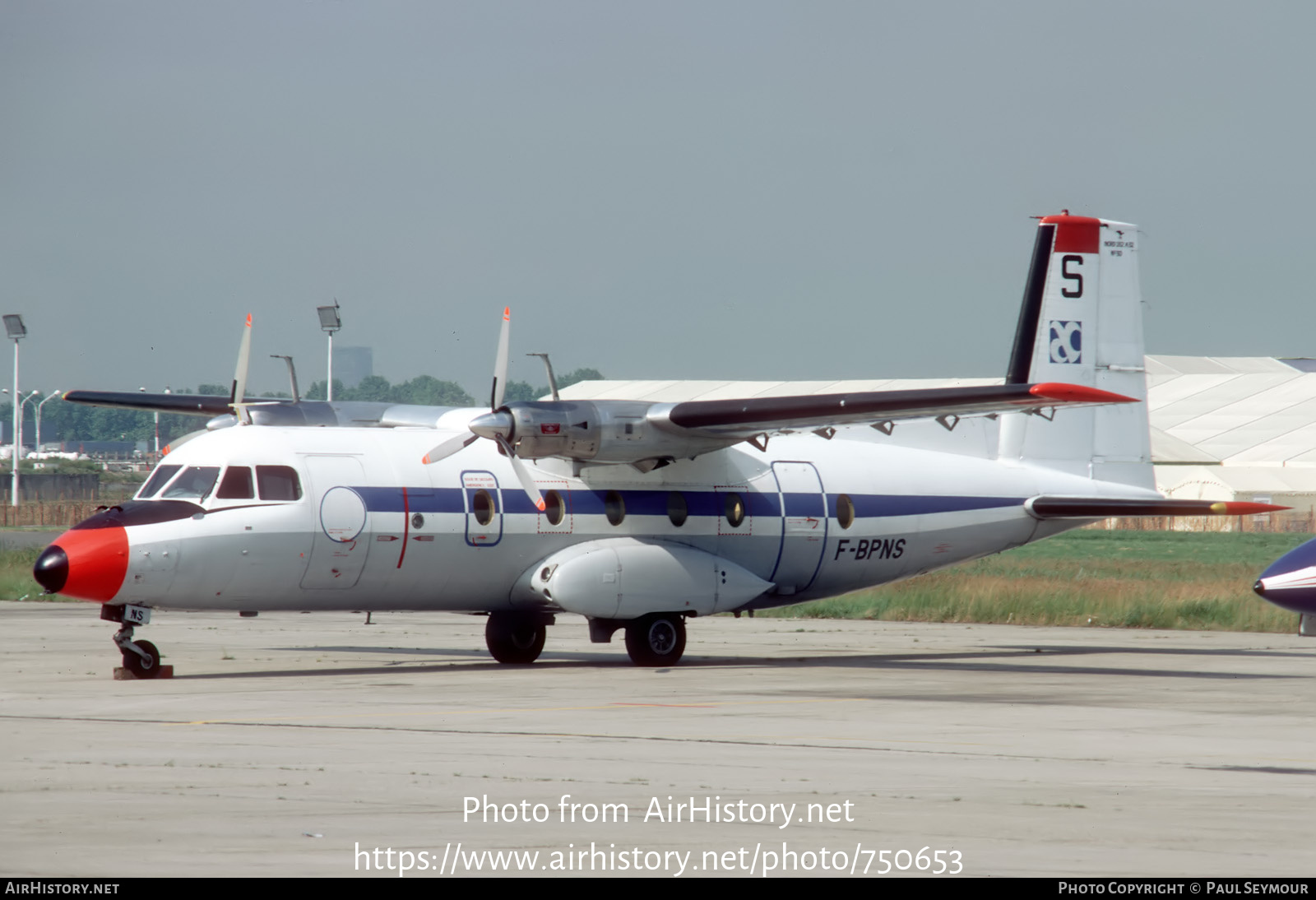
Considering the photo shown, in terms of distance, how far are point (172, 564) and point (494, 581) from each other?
412cm

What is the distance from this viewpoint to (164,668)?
61.8 feet

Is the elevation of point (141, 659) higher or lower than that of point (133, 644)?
lower

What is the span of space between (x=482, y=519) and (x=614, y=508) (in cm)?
189

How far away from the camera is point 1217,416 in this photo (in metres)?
95.6

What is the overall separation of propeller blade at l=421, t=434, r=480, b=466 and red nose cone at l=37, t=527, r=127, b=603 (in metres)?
3.87

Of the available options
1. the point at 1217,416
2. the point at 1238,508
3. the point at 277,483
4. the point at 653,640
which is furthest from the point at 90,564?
the point at 1217,416

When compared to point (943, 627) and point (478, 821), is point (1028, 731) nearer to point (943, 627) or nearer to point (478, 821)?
point (478, 821)

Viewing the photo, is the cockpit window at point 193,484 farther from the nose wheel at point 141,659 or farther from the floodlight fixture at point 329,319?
the floodlight fixture at point 329,319

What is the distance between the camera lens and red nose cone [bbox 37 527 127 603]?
57.4 ft

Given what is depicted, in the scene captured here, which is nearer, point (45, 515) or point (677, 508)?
point (677, 508)

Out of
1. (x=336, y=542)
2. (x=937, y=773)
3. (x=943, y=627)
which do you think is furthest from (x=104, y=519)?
(x=943, y=627)

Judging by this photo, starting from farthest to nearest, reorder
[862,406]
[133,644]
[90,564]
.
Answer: [862,406] < [133,644] < [90,564]

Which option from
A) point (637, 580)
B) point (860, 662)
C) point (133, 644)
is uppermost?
point (637, 580)

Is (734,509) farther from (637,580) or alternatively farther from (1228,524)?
(1228,524)
